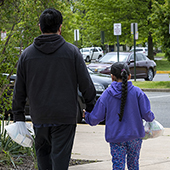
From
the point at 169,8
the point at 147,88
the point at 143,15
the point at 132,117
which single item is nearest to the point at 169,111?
the point at 147,88

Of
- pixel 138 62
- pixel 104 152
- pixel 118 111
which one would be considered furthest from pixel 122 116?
pixel 138 62

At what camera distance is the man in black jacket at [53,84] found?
122 inches

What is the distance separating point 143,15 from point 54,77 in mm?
28293

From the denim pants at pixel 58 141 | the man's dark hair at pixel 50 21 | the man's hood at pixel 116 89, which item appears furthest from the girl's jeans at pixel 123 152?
the man's dark hair at pixel 50 21

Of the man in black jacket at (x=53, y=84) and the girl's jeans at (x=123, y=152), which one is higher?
the man in black jacket at (x=53, y=84)

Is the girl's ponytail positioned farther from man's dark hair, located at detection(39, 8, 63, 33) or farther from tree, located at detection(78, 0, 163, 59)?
tree, located at detection(78, 0, 163, 59)

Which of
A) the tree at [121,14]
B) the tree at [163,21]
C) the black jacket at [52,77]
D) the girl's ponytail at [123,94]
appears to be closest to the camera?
the black jacket at [52,77]

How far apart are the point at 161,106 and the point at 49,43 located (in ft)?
27.8

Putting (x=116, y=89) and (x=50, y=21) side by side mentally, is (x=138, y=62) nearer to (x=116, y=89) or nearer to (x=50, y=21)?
(x=116, y=89)

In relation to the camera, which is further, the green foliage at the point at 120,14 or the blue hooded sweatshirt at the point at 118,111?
the green foliage at the point at 120,14

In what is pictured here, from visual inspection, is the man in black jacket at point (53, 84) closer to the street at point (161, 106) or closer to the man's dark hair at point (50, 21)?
the man's dark hair at point (50, 21)

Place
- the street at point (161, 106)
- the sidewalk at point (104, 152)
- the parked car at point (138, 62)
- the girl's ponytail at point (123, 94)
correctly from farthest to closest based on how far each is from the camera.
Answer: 1. the parked car at point (138, 62)
2. the street at point (161, 106)
3. the sidewalk at point (104, 152)
4. the girl's ponytail at point (123, 94)

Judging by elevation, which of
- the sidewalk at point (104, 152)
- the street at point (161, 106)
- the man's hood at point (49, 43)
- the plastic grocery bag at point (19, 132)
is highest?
the man's hood at point (49, 43)

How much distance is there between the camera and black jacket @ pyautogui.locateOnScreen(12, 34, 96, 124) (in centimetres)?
310
